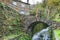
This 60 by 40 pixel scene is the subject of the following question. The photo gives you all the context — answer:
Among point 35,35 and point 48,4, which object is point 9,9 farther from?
point 48,4

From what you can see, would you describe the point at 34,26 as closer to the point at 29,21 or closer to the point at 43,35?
the point at 29,21

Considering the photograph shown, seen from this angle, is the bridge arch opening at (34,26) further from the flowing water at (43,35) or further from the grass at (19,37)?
the grass at (19,37)

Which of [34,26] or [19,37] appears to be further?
[34,26]

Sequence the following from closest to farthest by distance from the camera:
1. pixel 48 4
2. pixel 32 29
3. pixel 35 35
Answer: pixel 35 35 < pixel 32 29 < pixel 48 4

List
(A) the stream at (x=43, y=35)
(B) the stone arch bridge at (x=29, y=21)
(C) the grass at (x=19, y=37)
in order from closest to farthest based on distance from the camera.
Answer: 1. (C) the grass at (x=19, y=37)
2. (A) the stream at (x=43, y=35)
3. (B) the stone arch bridge at (x=29, y=21)

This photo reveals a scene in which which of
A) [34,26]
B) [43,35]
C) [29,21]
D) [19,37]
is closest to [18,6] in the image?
[29,21]

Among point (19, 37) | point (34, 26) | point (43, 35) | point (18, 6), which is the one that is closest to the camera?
point (19, 37)

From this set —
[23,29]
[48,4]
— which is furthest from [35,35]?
[48,4]

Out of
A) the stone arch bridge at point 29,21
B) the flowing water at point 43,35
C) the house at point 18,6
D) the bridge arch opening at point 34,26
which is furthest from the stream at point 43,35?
the house at point 18,6

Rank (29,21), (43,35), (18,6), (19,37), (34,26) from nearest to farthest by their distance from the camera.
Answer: (19,37), (43,35), (29,21), (18,6), (34,26)

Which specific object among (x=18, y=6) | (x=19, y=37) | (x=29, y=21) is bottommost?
(x=19, y=37)

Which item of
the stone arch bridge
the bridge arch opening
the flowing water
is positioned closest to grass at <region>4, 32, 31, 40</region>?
the flowing water

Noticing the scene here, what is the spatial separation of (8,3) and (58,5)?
5036mm

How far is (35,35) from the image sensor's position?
2212 cm
